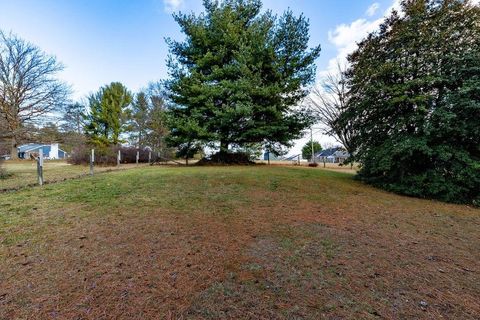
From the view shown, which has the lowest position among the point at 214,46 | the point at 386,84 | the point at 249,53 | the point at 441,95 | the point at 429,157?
the point at 429,157

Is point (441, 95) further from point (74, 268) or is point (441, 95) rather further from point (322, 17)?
point (74, 268)

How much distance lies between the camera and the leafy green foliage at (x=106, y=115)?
79.8 ft

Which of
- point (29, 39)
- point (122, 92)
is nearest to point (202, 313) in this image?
point (29, 39)

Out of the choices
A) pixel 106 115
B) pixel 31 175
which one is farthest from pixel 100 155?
pixel 106 115

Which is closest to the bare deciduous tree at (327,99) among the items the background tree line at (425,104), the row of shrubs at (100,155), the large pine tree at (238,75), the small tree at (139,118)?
the large pine tree at (238,75)

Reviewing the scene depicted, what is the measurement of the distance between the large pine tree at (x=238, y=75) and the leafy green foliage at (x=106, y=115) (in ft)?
48.1

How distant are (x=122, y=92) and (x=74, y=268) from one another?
27.6 metres

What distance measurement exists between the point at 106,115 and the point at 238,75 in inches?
742

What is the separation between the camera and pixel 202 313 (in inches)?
68.9

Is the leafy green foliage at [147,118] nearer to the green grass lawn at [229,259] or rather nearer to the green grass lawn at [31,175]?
the green grass lawn at [31,175]

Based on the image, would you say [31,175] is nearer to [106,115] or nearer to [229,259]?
[229,259]

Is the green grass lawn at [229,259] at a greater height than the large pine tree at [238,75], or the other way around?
the large pine tree at [238,75]

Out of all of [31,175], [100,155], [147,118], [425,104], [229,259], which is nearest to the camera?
[229,259]

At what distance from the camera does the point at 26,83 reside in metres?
17.1
